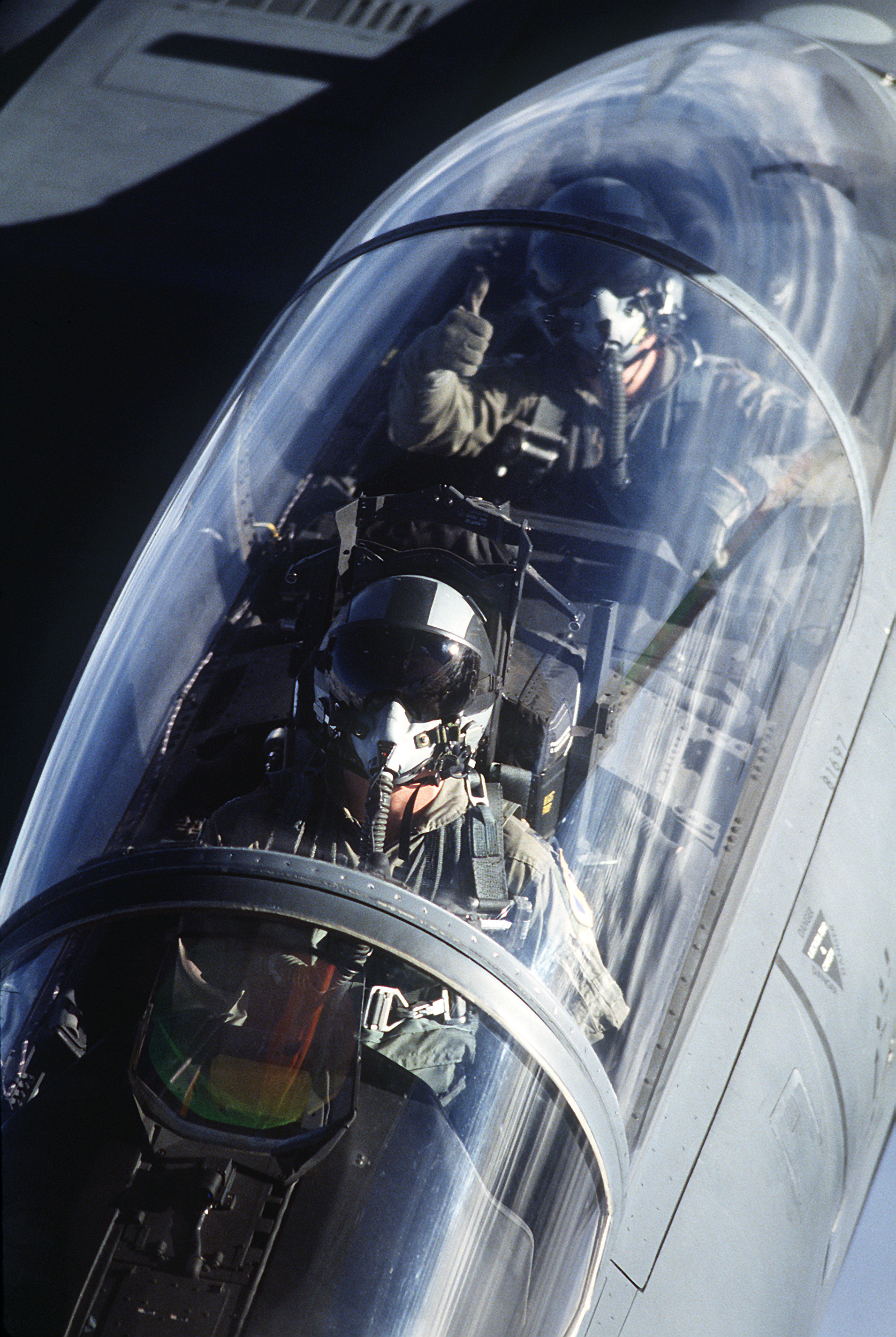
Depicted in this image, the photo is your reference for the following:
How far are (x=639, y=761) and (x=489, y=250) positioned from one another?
1.40 meters

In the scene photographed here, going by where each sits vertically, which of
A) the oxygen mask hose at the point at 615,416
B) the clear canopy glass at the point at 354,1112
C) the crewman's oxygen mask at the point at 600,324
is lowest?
the clear canopy glass at the point at 354,1112

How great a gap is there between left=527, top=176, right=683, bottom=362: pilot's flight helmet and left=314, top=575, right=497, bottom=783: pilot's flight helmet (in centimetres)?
84

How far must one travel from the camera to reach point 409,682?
1.89 meters

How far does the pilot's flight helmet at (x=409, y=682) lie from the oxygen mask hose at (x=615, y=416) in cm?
52

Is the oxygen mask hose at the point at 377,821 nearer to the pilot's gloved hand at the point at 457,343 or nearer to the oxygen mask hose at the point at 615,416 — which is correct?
the oxygen mask hose at the point at 615,416

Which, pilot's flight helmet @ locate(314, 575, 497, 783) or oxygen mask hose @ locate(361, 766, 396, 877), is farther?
pilot's flight helmet @ locate(314, 575, 497, 783)

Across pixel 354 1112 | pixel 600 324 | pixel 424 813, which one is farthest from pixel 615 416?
pixel 354 1112

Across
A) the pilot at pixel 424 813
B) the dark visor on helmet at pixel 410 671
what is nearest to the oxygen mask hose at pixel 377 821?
the pilot at pixel 424 813

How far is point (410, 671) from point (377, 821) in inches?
10.8

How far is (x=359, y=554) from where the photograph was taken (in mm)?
2113

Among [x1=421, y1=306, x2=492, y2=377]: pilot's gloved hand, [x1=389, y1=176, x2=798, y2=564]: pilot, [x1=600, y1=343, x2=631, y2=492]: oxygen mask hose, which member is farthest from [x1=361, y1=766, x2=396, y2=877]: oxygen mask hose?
[x1=421, y1=306, x2=492, y2=377]: pilot's gloved hand

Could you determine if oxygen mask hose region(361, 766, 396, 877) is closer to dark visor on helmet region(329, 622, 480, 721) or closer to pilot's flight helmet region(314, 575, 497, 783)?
pilot's flight helmet region(314, 575, 497, 783)

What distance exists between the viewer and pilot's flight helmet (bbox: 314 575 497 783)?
1.89 metres

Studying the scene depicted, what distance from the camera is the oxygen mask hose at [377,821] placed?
169 centimetres
